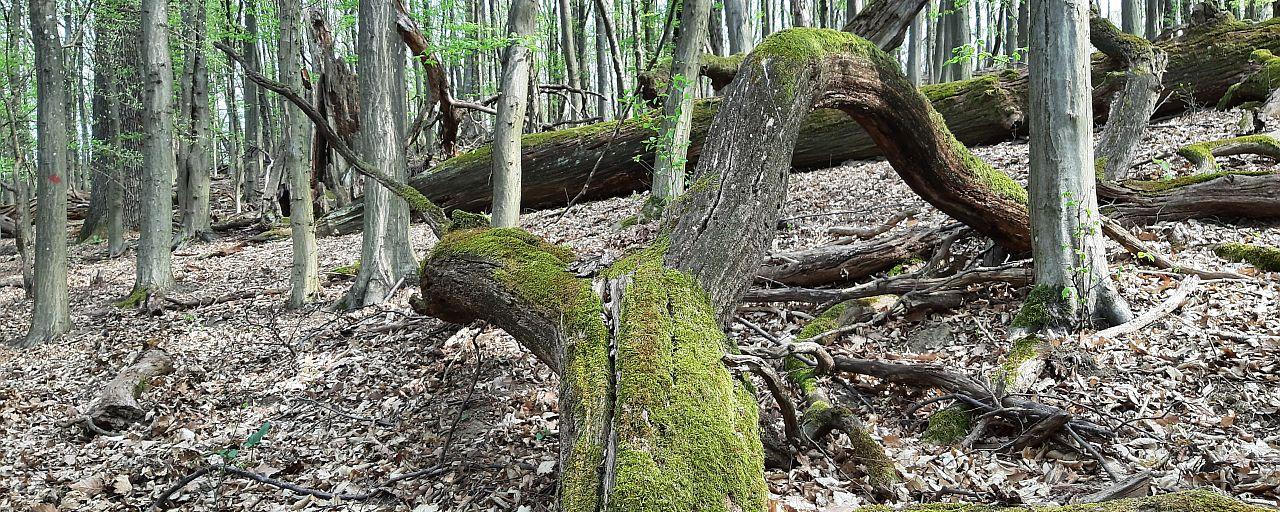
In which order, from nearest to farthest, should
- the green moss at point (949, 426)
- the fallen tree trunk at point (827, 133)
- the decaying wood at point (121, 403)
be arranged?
the green moss at point (949, 426) → the decaying wood at point (121, 403) → the fallen tree trunk at point (827, 133)

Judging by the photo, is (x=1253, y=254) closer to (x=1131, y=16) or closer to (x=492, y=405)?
(x=492, y=405)

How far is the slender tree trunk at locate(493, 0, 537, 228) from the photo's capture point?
25.0ft

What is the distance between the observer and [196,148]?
1419 centimetres

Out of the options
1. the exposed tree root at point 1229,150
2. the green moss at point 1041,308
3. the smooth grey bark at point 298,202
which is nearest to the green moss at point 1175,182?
the exposed tree root at point 1229,150

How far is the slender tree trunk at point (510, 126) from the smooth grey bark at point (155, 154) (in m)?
5.01

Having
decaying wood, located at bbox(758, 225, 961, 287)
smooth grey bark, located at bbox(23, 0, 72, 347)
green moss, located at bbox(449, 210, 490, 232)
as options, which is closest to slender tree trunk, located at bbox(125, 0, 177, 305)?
smooth grey bark, located at bbox(23, 0, 72, 347)

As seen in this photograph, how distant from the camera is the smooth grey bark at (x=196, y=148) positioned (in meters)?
13.9

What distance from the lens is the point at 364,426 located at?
4.85 metres

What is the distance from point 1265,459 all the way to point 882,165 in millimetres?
7747

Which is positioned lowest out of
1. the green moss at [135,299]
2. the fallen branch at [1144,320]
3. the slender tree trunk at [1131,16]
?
the green moss at [135,299]

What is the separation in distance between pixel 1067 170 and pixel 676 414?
3199 mm

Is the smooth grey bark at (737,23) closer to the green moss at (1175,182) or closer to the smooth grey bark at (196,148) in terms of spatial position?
the green moss at (1175,182)

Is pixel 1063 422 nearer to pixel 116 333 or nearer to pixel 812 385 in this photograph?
pixel 812 385

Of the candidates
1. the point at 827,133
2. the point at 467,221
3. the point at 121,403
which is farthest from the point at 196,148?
the point at 467,221
